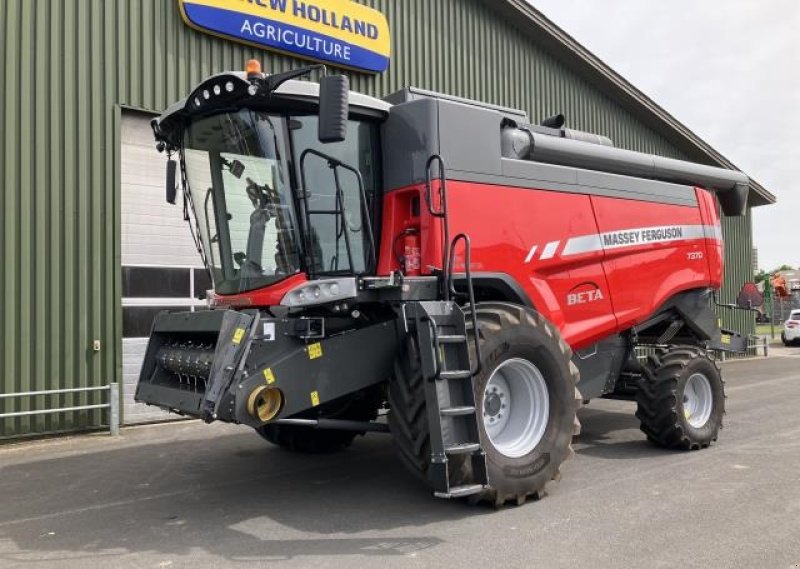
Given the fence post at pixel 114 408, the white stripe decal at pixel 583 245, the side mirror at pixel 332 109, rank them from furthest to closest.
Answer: the fence post at pixel 114 408, the white stripe decal at pixel 583 245, the side mirror at pixel 332 109

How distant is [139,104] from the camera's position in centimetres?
909

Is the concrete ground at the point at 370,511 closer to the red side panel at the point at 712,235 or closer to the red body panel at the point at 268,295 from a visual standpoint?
the red body panel at the point at 268,295

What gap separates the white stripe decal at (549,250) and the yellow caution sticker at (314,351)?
225 centimetres

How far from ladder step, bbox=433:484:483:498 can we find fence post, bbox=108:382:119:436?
5.43 m

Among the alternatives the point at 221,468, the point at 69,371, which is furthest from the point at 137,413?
the point at 221,468

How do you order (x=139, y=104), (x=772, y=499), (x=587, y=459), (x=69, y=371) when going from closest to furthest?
(x=772, y=499)
(x=587, y=459)
(x=69, y=371)
(x=139, y=104)

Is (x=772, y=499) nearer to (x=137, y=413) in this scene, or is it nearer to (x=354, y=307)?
(x=354, y=307)

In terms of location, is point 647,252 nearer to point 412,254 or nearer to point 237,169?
point 412,254

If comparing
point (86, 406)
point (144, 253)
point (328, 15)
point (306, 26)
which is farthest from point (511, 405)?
point (328, 15)

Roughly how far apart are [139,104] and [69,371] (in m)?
3.55

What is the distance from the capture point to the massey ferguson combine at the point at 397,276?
4648 millimetres

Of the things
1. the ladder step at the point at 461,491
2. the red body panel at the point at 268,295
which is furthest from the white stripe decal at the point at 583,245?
the red body panel at the point at 268,295

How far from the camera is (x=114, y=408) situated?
27.8ft

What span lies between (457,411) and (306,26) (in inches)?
300
